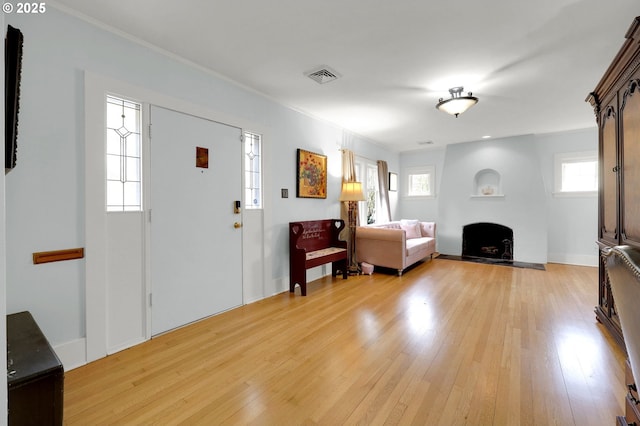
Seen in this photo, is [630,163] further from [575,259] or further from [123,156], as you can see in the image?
[575,259]

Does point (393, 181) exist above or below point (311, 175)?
above

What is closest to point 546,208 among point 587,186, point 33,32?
point 587,186

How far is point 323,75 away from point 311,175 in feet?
5.05

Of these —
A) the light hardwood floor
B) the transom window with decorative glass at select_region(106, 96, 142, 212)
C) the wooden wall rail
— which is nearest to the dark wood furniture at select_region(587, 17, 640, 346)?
the light hardwood floor

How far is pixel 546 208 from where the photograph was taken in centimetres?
Result: 548

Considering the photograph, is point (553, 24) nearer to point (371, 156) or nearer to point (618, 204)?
point (618, 204)

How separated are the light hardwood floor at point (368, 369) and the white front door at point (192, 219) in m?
0.24

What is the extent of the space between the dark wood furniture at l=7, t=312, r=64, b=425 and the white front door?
3.74 feet

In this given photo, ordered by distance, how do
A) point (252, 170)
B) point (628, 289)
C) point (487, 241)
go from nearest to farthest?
point (628, 289) → point (252, 170) → point (487, 241)

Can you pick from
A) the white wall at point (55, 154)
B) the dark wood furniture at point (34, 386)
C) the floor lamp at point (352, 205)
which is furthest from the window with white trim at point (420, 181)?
the dark wood furniture at point (34, 386)

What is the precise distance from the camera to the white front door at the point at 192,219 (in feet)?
8.21

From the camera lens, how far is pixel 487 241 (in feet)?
19.9

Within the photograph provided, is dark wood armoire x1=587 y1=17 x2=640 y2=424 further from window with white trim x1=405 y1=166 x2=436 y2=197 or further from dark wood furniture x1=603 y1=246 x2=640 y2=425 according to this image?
window with white trim x1=405 y1=166 x2=436 y2=197

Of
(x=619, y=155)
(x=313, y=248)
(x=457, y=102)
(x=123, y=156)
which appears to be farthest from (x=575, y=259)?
(x=123, y=156)
